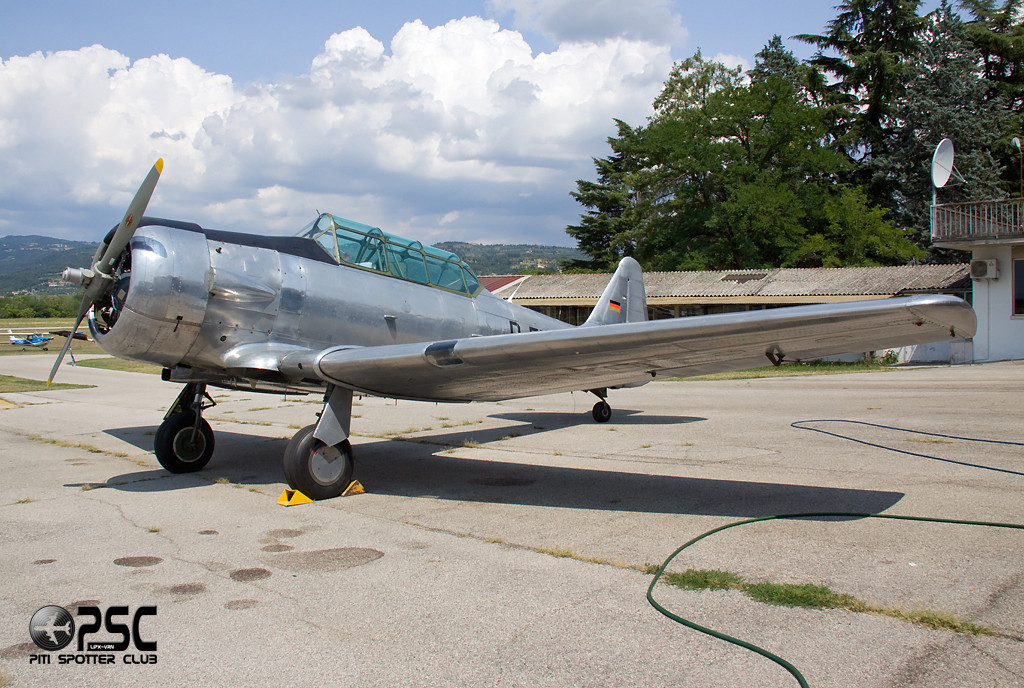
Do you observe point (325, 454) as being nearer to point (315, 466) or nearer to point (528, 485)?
point (315, 466)

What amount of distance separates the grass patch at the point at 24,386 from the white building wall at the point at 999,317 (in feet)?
90.3

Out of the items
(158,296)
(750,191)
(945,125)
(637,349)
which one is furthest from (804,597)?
(945,125)

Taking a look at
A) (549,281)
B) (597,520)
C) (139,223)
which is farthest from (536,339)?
(549,281)

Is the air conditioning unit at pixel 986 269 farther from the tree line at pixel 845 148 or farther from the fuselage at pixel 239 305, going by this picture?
the fuselage at pixel 239 305

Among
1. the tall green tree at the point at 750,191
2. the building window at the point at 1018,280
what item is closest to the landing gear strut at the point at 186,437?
the building window at the point at 1018,280

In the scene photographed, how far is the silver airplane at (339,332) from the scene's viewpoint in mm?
4676

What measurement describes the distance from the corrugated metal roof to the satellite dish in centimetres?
515

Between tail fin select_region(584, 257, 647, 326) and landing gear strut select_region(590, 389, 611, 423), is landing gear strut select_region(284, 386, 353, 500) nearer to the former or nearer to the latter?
landing gear strut select_region(590, 389, 611, 423)

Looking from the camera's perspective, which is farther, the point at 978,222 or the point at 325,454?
the point at 978,222

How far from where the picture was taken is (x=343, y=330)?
22.6ft

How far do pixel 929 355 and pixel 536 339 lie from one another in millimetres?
24232

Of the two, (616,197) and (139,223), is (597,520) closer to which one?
(139,223)

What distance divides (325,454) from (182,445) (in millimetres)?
2400

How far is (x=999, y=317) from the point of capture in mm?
23531
